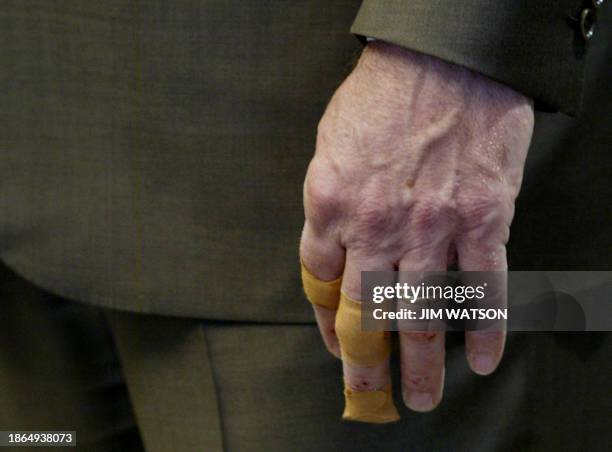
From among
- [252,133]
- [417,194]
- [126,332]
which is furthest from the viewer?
[126,332]

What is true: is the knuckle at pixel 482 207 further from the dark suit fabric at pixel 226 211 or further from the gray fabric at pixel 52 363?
the gray fabric at pixel 52 363

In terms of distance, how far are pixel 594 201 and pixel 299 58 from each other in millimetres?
261

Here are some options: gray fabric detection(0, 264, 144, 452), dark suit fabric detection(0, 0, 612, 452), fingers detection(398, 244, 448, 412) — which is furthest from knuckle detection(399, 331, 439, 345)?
gray fabric detection(0, 264, 144, 452)

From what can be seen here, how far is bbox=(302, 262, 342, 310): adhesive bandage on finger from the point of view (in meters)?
0.62

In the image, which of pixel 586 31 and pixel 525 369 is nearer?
pixel 586 31

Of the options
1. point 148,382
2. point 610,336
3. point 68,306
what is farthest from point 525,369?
point 68,306

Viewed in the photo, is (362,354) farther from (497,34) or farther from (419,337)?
(497,34)

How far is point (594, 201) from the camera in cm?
71

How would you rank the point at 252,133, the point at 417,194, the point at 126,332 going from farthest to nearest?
the point at 126,332 → the point at 252,133 → the point at 417,194

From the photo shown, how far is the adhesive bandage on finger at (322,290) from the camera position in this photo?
0.62 meters

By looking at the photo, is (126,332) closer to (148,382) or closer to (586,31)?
(148,382)

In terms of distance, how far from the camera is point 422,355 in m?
0.61

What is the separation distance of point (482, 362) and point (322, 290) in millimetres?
123
